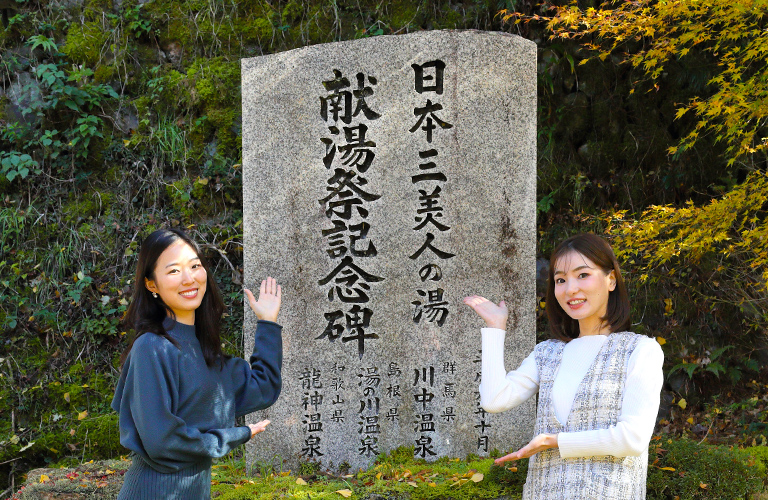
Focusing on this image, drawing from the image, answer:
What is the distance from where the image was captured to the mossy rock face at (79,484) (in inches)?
140

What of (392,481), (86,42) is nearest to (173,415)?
(392,481)

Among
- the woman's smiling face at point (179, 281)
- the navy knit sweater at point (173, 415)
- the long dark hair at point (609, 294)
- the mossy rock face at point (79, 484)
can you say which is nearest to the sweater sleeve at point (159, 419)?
the navy knit sweater at point (173, 415)

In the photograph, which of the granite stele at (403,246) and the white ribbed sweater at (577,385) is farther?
the granite stele at (403,246)

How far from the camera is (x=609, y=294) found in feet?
7.13

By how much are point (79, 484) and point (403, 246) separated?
2.18 m

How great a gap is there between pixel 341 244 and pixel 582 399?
233cm

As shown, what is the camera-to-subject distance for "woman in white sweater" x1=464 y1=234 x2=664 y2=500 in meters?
1.91

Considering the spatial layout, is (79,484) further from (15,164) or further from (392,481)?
(15,164)

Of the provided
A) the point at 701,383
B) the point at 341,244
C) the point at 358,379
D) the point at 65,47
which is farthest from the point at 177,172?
the point at 701,383

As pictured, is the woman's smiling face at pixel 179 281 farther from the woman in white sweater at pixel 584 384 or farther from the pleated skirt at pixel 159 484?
the woman in white sweater at pixel 584 384

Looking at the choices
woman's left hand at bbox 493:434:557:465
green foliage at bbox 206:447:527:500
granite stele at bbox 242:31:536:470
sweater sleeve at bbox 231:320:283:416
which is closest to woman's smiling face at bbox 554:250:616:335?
woman's left hand at bbox 493:434:557:465

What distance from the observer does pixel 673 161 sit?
5770mm

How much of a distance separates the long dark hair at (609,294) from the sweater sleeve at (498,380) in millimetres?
186

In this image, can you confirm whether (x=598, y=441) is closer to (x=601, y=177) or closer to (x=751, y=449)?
(x=751, y=449)
